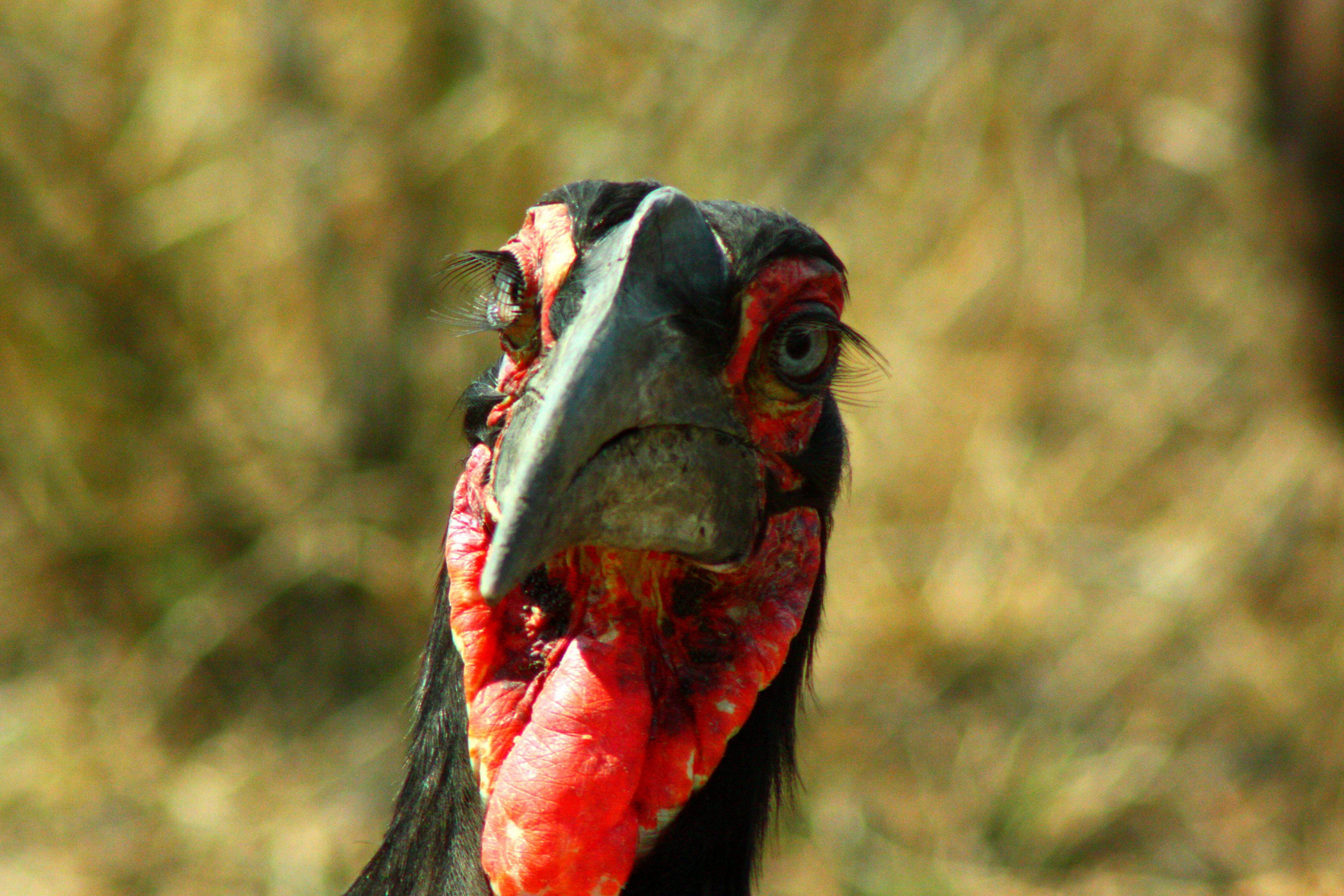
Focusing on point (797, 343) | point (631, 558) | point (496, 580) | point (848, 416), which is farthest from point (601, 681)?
point (848, 416)

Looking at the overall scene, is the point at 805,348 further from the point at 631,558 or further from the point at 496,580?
the point at 496,580

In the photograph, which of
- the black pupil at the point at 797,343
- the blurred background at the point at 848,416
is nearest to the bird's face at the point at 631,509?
the black pupil at the point at 797,343

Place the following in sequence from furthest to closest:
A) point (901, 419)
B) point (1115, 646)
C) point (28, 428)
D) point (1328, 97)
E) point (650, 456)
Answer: point (901, 419) < point (1115, 646) < point (28, 428) < point (1328, 97) < point (650, 456)

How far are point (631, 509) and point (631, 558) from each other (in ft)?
0.43

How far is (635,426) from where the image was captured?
135 centimetres

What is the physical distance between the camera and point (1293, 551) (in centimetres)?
414

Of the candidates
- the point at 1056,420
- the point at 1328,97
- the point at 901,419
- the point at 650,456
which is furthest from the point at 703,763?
the point at 1056,420

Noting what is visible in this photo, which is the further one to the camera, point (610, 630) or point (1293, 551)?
Answer: point (1293, 551)

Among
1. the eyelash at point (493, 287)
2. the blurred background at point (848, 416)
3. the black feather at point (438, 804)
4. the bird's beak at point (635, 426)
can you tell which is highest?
the blurred background at point (848, 416)

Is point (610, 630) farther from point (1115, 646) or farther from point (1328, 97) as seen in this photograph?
point (1115, 646)

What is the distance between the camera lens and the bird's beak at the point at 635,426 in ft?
4.15

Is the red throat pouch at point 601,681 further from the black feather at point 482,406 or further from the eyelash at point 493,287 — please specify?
the eyelash at point 493,287

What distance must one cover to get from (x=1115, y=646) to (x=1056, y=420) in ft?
3.21

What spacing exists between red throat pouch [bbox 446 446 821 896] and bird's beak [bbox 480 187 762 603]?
0.09 metres
